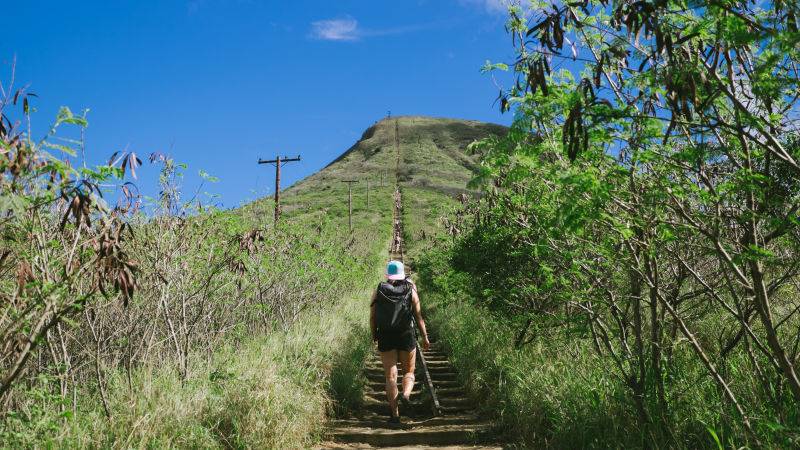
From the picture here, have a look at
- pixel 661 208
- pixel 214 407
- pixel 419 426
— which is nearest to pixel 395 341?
pixel 419 426

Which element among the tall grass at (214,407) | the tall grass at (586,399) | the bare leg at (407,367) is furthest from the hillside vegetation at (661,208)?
the tall grass at (214,407)

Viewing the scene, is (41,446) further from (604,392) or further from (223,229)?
(604,392)

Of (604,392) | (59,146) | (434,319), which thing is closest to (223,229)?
(59,146)

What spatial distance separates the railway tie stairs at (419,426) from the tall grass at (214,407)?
1.33 feet

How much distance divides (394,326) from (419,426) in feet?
4.91

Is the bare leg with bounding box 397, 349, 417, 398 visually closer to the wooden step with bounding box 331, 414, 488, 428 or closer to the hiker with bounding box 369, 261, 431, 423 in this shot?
the hiker with bounding box 369, 261, 431, 423

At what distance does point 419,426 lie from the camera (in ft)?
26.7

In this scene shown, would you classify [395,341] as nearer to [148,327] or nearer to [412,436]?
[412,436]

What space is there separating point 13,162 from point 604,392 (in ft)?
19.1

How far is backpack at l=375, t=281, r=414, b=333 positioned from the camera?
812 centimetres

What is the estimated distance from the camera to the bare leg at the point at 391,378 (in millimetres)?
8141

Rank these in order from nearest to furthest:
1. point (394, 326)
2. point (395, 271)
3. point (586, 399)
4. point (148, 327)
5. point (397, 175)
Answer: point (586, 399)
point (148, 327)
point (394, 326)
point (395, 271)
point (397, 175)

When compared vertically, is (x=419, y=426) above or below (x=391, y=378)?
below

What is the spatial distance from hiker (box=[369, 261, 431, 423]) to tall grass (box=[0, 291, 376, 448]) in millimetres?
1021
